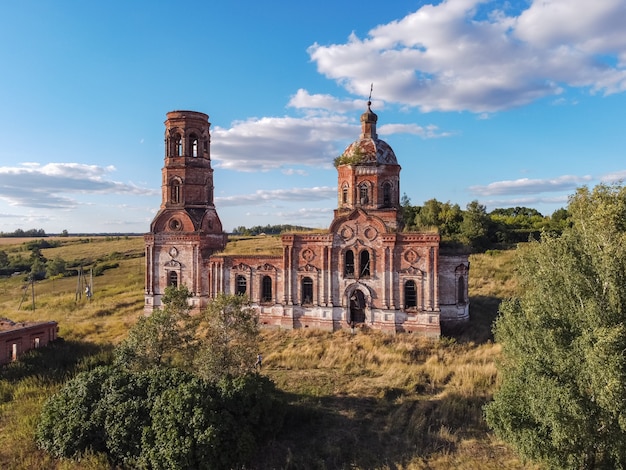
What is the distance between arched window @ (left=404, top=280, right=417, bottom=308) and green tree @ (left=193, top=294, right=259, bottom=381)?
→ 34.9 ft

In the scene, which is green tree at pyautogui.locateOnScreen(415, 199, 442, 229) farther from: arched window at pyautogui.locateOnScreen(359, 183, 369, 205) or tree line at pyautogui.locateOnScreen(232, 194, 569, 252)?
arched window at pyautogui.locateOnScreen(359, 183, 369, 205)

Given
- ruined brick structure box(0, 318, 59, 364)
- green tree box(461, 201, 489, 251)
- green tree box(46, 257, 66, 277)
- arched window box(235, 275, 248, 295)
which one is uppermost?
green tree box(461, 201, 489, 251)

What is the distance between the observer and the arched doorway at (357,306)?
82.3 feet

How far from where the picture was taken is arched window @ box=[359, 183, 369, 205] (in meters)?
26.9

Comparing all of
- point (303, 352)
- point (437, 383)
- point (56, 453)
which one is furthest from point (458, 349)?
point (56, 453)

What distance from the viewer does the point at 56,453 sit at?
514 inches

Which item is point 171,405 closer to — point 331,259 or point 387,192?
point 331,259

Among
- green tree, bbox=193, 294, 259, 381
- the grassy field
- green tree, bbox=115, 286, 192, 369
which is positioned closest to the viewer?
the grassy field

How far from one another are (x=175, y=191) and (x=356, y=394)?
17.9 meters

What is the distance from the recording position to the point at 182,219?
28188 mm

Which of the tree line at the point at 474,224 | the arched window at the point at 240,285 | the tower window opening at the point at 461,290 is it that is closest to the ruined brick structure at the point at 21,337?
the arched window at the point at 240,285

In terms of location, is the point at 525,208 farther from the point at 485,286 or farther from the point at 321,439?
the point at 321,439

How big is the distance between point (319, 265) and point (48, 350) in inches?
572

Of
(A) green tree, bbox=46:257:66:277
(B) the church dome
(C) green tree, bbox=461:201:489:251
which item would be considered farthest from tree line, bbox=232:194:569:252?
(A) green tree, bbox=46:257:66:277
